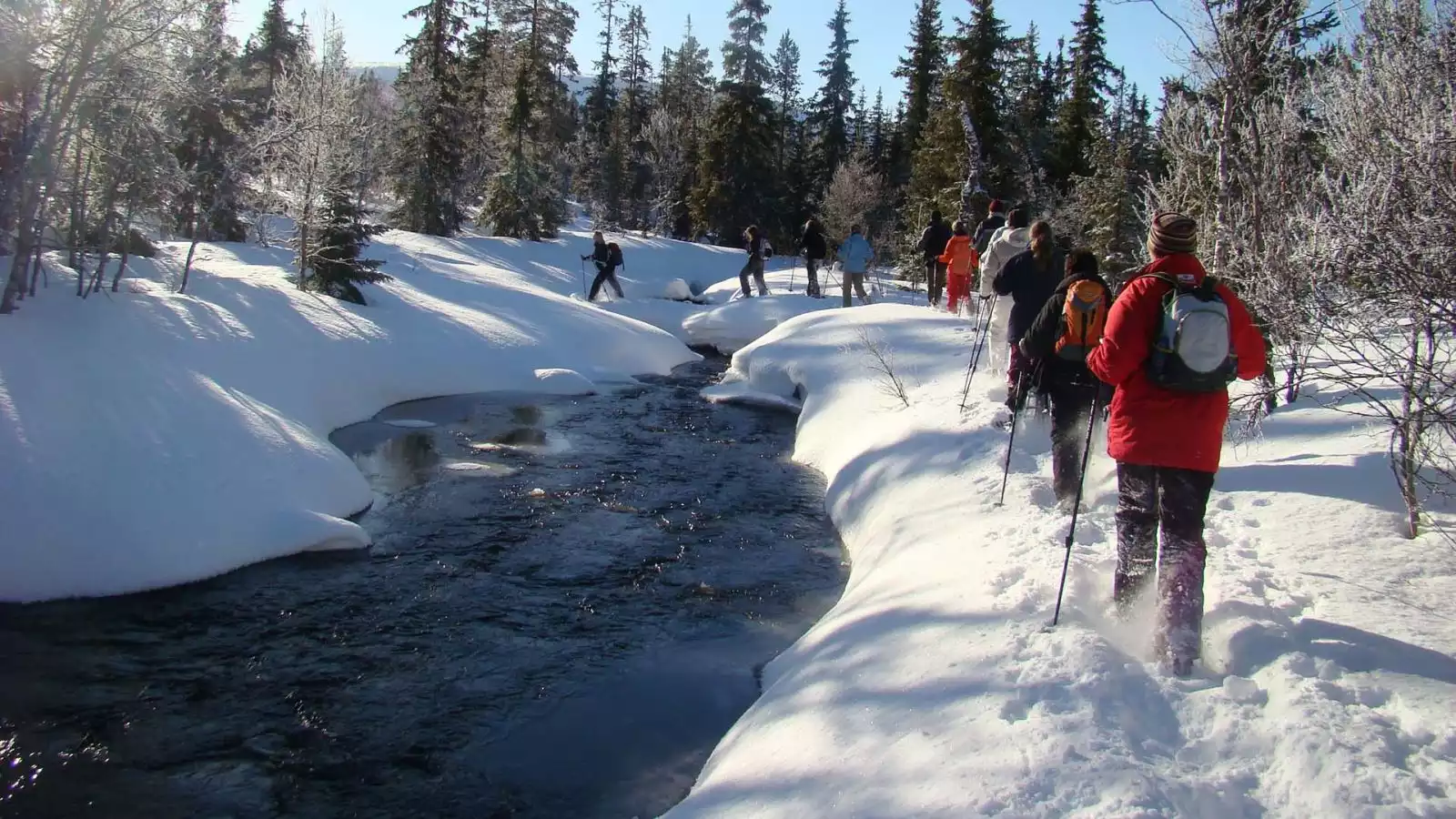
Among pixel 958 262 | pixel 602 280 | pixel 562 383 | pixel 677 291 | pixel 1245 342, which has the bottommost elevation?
pixel 562 383

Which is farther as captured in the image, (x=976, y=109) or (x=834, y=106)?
(x=834, y=106)

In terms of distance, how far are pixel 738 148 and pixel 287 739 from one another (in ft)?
123

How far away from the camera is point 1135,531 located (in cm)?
422

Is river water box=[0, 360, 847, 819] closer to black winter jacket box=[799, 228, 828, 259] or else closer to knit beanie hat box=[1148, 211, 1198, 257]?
knit beanie hat box=[1148, 211, 1198, 257]

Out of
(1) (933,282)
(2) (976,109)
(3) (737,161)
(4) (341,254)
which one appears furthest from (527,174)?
(1) (933,282)

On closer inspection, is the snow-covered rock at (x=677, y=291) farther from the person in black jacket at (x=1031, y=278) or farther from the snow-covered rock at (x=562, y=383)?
the person in black jacket at (x=1031, y=278)

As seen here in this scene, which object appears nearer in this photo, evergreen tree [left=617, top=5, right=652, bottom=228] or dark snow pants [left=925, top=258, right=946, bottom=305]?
dark snow pants [left=925, top=258, right=946, bottom=305]

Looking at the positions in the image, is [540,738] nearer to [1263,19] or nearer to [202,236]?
[1263,19]

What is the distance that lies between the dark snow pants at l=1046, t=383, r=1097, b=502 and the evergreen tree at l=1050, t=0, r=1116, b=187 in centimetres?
3320

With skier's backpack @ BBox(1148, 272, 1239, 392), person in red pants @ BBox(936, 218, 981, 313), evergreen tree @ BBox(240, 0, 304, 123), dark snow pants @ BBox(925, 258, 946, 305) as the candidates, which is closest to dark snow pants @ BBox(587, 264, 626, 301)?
dark snow pants @ BBox(925, 258, 946, 305)

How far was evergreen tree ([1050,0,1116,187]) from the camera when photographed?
1468 inches

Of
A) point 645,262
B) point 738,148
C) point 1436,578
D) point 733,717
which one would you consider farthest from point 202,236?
point 1436,578

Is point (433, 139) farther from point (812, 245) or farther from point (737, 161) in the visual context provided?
point (812, 245)

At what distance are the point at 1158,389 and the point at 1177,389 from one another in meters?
0.11
